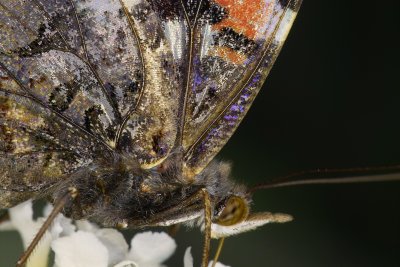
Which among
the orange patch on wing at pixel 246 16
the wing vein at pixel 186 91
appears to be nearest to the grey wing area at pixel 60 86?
the wing vein at pixel 186 91

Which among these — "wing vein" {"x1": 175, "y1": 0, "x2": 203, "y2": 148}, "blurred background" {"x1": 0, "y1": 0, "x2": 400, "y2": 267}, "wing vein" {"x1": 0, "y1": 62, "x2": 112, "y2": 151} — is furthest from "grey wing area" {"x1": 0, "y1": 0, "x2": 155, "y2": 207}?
"blurred background" {"x1": 0, "y1": 0, "x2": 400, "y2": 267}

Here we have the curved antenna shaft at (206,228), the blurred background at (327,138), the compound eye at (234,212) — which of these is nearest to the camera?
the curved antenna shaft at (206,228)

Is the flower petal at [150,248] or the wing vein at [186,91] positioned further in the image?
the flower petal at [150,248]

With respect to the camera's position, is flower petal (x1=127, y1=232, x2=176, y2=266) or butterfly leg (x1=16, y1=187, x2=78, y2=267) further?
flower petal (x1=127, y1=232, x2=176, y2=266)

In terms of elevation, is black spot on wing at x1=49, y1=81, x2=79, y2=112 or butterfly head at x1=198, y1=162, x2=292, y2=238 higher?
black spot on wing at x1=49, y1=81, x2=79, y2=112

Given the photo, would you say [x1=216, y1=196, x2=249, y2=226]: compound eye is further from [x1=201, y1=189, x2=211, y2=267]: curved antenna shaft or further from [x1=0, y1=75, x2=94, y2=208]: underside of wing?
[x1=0, y1=75, x2=94, y2=208]: underside of wing

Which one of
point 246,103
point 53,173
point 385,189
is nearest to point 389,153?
point 385,189

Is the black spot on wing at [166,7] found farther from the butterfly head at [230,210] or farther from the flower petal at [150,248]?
the flower petal at [150,248]

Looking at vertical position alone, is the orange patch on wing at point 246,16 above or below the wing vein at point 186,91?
above
